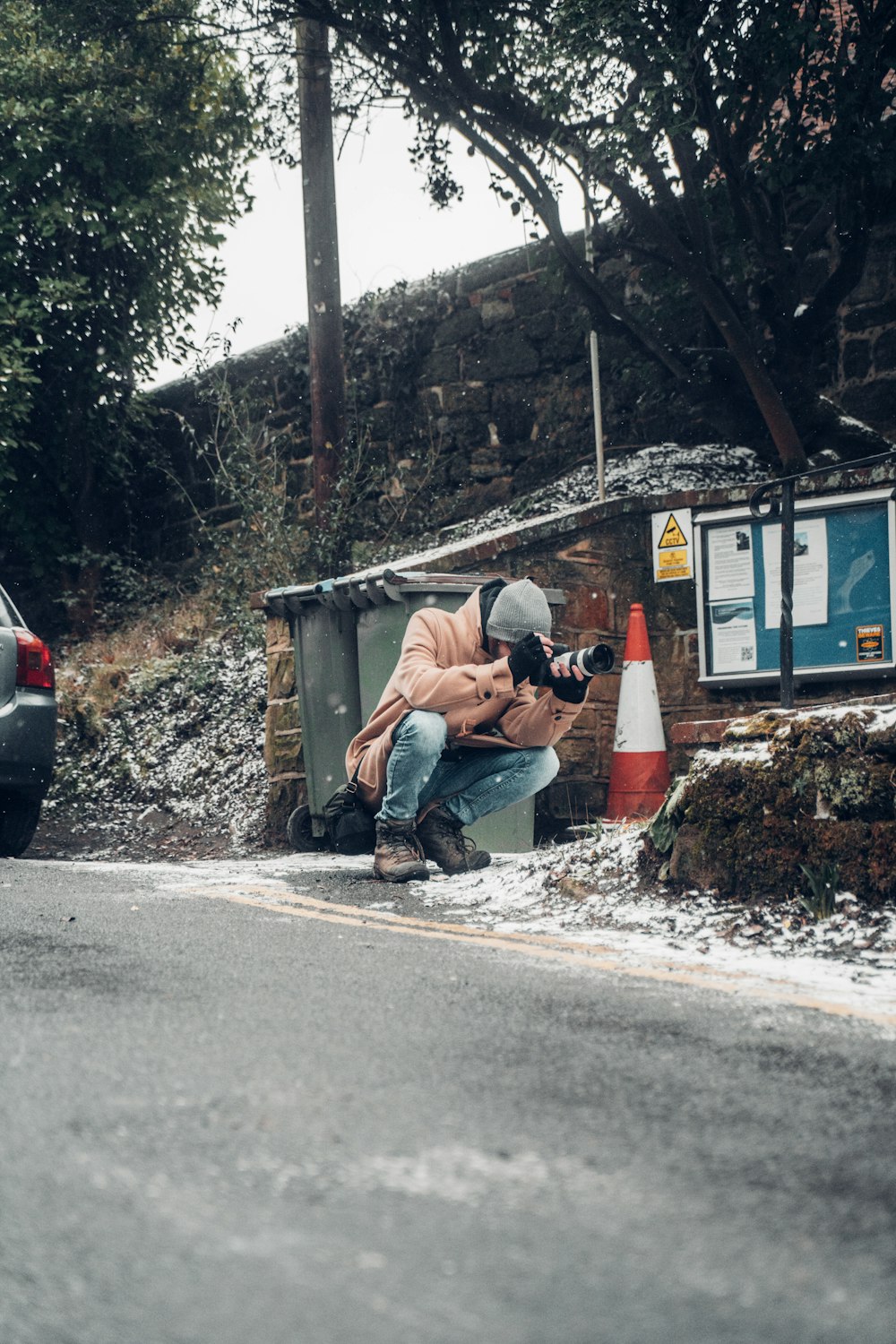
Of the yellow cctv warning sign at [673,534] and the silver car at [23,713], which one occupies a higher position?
the yellow cctv warning sign at [673,534]

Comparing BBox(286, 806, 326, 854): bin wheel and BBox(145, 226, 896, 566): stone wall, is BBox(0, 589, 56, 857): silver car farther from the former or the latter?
BBox(145, 226, 896, 566): stone wall

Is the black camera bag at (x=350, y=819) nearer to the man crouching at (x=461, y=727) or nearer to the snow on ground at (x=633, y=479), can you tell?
the man crouching at (x=461, y=727)

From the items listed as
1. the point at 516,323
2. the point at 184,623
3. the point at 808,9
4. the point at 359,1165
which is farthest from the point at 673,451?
the point at 359,1165

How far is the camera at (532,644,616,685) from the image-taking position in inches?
219

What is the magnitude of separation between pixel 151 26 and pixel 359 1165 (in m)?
11.4

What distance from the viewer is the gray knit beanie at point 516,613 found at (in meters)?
5.94

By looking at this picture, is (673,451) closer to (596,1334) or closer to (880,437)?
(880,437)

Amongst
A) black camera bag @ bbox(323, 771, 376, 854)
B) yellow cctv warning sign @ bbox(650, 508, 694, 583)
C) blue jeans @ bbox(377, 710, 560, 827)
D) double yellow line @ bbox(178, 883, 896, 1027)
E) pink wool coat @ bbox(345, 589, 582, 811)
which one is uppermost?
yellow cctv warning sign @ bbox(650, 508, 694, 583)

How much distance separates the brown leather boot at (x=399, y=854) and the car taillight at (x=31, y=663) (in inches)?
84.0

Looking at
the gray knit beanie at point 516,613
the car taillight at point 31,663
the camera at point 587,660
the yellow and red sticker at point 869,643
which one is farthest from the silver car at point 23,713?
the yellow and red sticker at point 869,643

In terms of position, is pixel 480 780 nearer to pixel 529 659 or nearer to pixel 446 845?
pixel 446 845

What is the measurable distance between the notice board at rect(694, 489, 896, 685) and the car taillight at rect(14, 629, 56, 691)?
3949mm

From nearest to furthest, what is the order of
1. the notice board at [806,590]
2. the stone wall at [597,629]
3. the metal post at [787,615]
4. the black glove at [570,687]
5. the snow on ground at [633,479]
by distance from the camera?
the metal post at [787,615] < the black glove at [570,687] < the notice board at [806,590] < the stone wall at [597,629] < the snow on ground at [633,479]

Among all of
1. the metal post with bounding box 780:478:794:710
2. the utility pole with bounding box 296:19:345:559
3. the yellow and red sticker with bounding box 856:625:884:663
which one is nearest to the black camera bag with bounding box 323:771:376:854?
the metal post with bounding box 780:478:794:710
